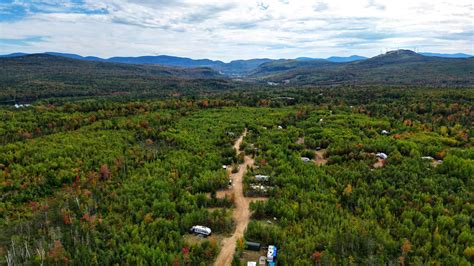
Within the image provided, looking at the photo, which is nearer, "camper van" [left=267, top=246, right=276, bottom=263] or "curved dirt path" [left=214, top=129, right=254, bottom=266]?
"camper van" [left=267, top=246, right=276, bottom=263]

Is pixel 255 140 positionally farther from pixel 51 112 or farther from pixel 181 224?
pixel 51 112

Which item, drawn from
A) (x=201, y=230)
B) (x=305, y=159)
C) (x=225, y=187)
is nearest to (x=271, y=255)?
(x=201, y=230)

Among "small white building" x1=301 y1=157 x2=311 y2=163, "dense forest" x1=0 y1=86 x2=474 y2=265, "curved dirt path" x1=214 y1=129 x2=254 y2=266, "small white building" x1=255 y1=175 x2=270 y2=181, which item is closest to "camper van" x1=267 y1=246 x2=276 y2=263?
"dense forest" x1=0 y1=86 x2=474 y2=265

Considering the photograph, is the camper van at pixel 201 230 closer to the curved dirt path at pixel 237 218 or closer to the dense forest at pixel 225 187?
the dense forest at pixel 225 187

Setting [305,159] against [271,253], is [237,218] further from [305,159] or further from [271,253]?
[305,159]

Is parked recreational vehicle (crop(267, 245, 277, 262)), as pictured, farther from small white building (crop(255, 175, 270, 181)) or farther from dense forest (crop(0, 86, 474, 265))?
small white building (crop(255, 175, 270, 181))
